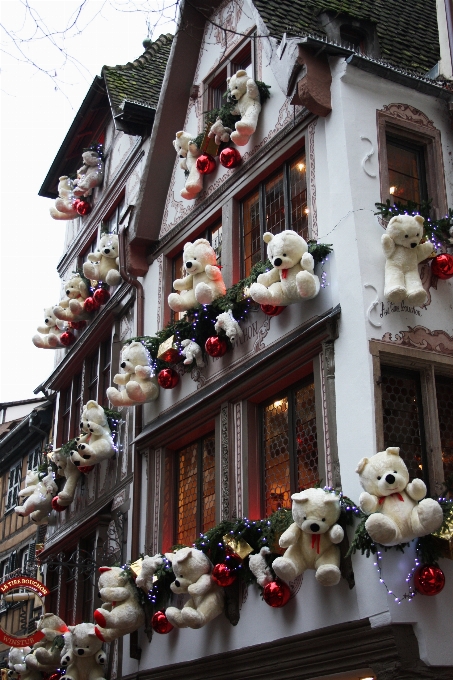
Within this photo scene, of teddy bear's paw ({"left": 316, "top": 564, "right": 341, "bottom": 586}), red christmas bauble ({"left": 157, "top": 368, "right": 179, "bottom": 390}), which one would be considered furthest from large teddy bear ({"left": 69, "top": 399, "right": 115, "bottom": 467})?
teddy bear's paw ({"left": 316, "top": 564, "right": 341, "bottom": 586})

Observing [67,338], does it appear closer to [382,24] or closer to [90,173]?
[90,173]

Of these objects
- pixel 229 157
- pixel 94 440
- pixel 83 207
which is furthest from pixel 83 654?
pixel 83 207

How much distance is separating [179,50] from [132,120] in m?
2.24

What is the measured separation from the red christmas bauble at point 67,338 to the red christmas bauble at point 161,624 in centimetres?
877

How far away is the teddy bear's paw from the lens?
877cm

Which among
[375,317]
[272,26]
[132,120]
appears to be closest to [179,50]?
[132,120]

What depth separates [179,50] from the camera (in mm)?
15500

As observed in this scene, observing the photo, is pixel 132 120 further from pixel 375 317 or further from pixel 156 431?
pixel 375 317

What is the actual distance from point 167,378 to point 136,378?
0.72 m

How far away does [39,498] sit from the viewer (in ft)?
59.8

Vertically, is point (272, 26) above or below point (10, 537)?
above

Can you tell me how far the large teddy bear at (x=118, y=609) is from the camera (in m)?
12.2

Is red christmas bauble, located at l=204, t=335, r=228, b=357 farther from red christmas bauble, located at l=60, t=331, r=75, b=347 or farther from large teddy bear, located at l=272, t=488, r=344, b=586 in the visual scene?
red christmas bauble, located at l=60, t=331, r=75, b=347

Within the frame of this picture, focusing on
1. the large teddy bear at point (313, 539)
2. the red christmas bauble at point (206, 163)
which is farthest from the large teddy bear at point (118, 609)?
the red christmas bauble at point (206, 163)
